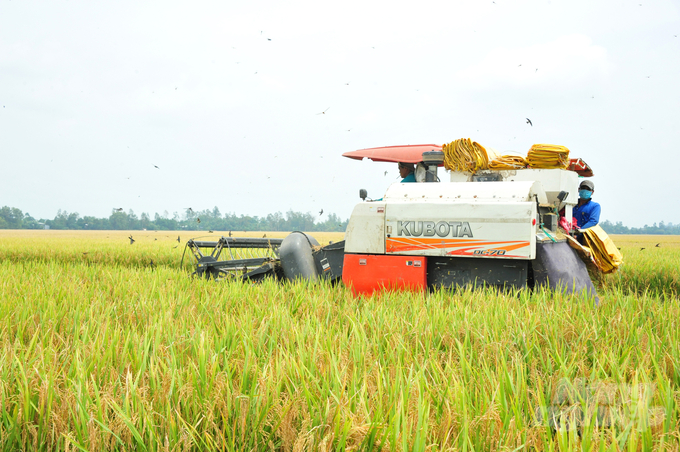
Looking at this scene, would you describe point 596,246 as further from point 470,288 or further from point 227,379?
point 227,379

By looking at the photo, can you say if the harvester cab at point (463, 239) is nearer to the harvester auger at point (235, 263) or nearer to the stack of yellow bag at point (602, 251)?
the stack of yellow bag at point (602, 251)

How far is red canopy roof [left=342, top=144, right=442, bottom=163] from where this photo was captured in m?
5.94

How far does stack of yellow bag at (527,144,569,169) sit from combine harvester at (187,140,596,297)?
0.10m

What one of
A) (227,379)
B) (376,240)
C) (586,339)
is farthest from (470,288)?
(227,379)

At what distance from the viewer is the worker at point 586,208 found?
7105mm

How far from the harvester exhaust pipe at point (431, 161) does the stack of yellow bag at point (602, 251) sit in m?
2.11

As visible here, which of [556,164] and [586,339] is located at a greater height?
[556,164]

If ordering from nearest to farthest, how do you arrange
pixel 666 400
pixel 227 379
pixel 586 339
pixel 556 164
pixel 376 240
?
pixel 666 400, pixel 227 379, pixel 586 339, pixel 376 240, pixel 556 164

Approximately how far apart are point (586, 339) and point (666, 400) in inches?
40.7

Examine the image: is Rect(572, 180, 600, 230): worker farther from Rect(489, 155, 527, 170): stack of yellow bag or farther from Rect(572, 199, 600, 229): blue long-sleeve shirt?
Rect(489, 155, 527, 170): stack of yellow bag

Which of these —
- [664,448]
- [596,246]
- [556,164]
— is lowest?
[664,448]

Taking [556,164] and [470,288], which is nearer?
[470,288]

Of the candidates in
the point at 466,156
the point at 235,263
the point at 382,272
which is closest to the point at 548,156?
the point at 466,156

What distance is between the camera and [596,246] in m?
5.79
